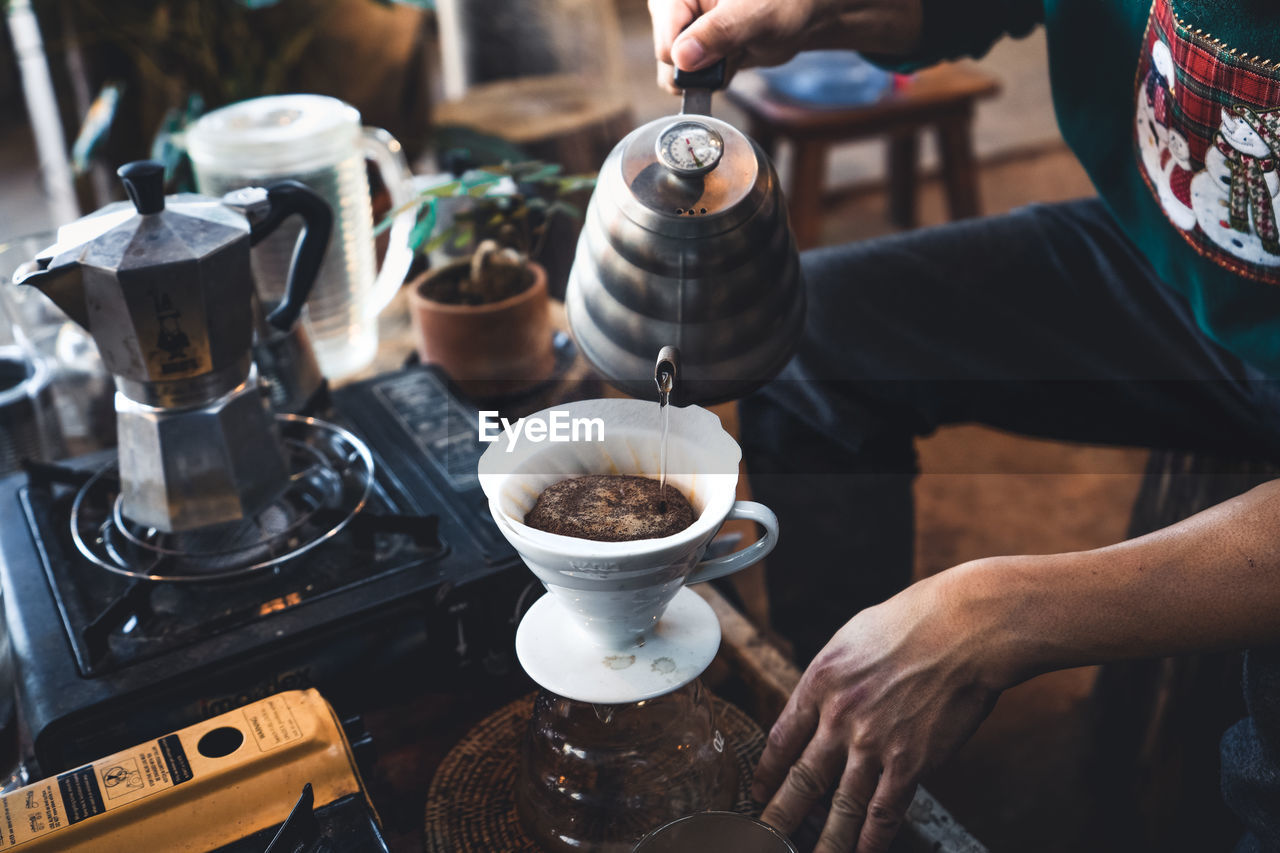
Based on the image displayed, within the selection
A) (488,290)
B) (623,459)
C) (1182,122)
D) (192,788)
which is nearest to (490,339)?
(488,290)

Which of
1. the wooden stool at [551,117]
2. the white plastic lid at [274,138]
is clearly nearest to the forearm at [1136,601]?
the white plastic lid at [274,138]

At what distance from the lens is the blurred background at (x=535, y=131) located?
5.04 feet

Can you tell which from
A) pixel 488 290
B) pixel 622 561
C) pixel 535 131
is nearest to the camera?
pixel 622 561

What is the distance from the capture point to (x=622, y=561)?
0.65 meters

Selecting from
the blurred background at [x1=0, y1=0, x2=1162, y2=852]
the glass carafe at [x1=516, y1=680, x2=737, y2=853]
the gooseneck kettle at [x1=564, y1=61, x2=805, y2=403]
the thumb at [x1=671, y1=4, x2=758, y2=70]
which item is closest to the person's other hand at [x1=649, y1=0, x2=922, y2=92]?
the thumb at [x1=671, y1=4, x2=758, y2=70]

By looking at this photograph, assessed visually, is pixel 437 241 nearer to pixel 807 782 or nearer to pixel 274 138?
pixel 274 138

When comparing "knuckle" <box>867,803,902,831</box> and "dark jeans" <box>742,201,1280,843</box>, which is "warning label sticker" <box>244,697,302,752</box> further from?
"dark jeans" <box>742,201,1280,843</box>

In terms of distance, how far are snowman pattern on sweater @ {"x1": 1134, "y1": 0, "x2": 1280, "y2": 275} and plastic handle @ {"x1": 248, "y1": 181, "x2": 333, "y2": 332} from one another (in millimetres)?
809

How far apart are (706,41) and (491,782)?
0.67 m

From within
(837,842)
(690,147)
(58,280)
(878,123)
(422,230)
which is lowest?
(878,123)

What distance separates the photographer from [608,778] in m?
0.82

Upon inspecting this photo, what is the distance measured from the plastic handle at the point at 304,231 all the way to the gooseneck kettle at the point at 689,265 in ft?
0.87

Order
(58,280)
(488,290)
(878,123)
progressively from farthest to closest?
(878,123) < (488,290) < (58,280)

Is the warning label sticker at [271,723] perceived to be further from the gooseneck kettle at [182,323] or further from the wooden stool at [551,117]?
the wooden stool at [551,117]
